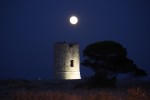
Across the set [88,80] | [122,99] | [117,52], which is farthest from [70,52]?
[122,99]

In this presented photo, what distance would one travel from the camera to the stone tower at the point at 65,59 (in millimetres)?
41156

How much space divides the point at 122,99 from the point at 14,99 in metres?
4.00

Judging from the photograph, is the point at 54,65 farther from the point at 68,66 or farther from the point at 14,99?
the point at 14,99

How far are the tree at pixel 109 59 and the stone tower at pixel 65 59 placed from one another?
1690 mm

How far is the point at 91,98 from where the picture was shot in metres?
13.1

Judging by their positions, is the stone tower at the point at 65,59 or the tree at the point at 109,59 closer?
the tree at the point at 109,59

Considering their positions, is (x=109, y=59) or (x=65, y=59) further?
(x=65, y=59)

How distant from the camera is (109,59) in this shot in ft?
127

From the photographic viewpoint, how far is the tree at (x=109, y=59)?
38.2 metres

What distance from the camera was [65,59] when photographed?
4125 centimetres

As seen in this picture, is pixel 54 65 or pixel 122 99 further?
pixel 54 65

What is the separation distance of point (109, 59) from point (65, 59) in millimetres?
5112

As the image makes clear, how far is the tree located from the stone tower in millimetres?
1690

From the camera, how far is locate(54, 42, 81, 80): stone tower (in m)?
41.2
